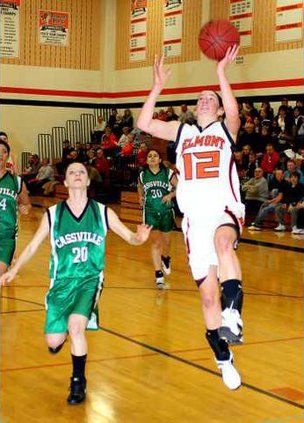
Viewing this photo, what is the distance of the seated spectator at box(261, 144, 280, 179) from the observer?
1642 cm

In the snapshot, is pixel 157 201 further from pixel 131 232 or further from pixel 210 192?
pixel 210 192

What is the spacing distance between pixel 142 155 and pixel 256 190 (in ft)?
17.1

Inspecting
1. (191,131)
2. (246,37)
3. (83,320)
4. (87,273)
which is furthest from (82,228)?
(246,37)

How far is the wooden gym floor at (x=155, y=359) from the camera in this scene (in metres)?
5.08

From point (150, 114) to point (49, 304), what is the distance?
60.2 inches

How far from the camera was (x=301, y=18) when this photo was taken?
18.3 m

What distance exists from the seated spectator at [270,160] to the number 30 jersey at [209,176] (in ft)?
37.1

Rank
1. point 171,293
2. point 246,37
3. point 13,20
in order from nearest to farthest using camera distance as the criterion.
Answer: point 171,293
point 246,37
point 13,20

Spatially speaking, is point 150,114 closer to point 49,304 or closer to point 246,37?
point 49,304

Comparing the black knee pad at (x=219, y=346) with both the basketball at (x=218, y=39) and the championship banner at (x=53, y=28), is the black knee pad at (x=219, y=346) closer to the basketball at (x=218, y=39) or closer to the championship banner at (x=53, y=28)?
the basketball at (x=218, y=39)

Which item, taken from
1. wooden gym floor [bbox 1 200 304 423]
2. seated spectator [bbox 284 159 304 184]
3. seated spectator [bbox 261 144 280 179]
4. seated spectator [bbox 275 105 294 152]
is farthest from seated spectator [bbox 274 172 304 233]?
wooden gym floor [bbox 1 200 304 423]

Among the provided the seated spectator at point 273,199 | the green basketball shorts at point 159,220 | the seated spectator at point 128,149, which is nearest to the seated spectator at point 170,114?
the seated spectator at point 128,149

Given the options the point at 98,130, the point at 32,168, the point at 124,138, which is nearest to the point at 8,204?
the point at 124,138

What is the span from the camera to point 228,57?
532cm
